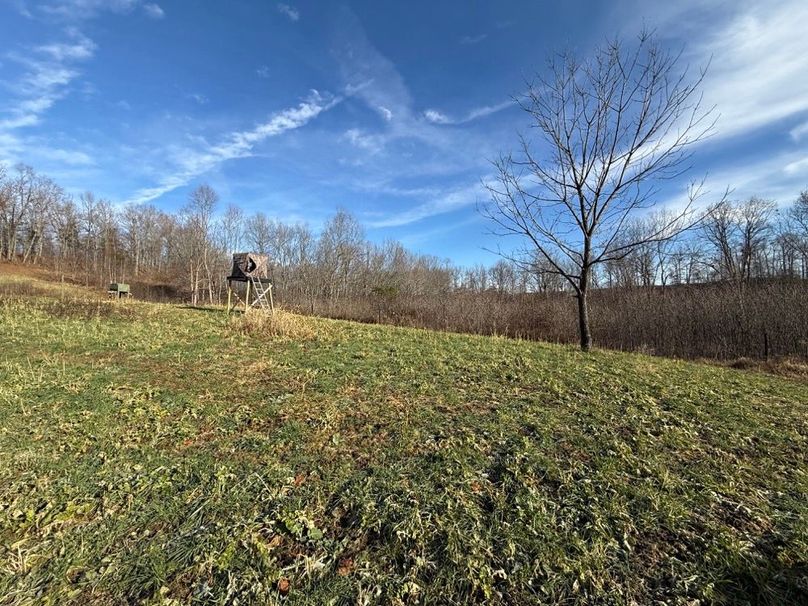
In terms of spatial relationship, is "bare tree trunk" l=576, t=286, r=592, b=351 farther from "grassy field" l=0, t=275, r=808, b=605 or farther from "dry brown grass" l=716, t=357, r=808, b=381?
"dry brown grass" l=716, t=357, r=808, b=381

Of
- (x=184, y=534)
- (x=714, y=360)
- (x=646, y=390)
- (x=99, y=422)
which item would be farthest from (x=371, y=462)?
(x=714, y=360)

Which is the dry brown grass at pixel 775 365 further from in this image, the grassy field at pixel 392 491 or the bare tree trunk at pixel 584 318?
the grassy field at pixel 392 491

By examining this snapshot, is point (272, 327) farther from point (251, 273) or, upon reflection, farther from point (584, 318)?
point (584, 318)

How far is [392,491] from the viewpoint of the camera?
91.1 inches

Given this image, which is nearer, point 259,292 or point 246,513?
point 246,513

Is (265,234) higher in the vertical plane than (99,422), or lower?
higher

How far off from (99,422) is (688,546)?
4443mm

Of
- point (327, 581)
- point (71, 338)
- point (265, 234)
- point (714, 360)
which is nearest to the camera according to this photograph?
point (327, 581)

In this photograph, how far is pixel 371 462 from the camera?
2.70 m

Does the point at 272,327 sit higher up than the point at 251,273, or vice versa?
the point at 251,273

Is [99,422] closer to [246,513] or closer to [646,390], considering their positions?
[246,513]

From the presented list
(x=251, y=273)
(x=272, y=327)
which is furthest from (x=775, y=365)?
(x=251, y=273)

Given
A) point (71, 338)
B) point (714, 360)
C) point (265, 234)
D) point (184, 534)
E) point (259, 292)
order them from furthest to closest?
point (265, 234), point (714, 360), point (259, 292), point (71, 338), point (184, 534)

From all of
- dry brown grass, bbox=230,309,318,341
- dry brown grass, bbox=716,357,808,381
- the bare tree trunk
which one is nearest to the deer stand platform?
dry brown grass, bbox=230,309,318,341
